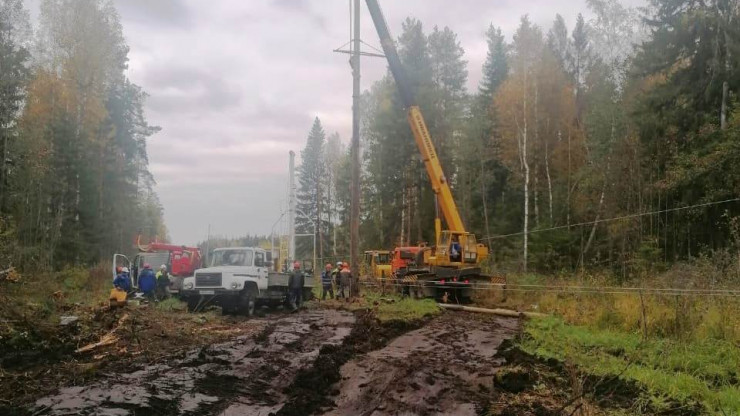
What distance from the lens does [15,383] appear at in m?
7.26

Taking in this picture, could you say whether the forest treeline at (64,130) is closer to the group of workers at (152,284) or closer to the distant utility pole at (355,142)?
the group of workers at (152,284)

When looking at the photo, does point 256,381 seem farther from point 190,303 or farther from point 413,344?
point 190,303

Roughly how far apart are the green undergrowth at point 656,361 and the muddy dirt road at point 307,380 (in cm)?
110

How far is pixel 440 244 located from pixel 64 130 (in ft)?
72.5

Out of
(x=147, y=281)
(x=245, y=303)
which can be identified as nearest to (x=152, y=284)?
(x=147, y=281)

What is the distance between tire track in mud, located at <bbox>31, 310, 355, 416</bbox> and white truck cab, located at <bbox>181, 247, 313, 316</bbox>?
6.18 m

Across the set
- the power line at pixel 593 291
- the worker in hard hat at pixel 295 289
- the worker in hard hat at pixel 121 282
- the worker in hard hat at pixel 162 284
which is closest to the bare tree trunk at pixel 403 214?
the power line at pixel 593 291

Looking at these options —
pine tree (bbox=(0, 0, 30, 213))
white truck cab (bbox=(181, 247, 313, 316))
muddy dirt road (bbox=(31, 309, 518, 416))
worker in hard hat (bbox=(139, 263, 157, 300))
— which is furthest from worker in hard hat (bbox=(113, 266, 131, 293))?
pine tree (bbox=(0, 0, 30, 213))

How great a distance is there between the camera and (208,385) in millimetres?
7504

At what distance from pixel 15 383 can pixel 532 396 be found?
634cm

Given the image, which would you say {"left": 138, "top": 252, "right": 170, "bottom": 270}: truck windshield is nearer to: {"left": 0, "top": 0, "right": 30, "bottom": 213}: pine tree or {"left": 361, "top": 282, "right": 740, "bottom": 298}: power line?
{"left": 0, "top": 0, "right": 30, "bottom": 213}: pine tree

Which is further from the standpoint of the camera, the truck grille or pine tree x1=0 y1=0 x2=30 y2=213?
pine tree x1=0 y1=0 x2=30 y2=213

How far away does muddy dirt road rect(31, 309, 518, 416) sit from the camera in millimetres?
6363

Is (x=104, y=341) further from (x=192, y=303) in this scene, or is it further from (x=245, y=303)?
(x=192, y=303)
